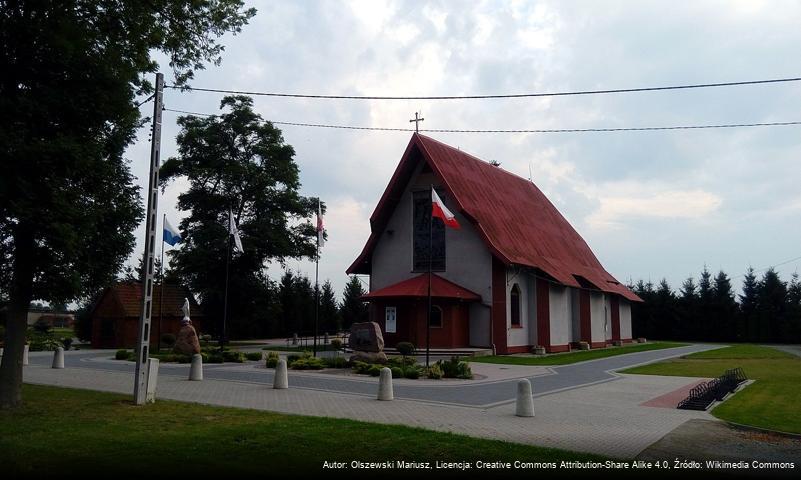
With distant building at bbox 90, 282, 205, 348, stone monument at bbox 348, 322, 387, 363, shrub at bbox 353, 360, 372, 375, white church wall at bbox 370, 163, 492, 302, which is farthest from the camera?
distant building at bbox 90, 282, 205, 348

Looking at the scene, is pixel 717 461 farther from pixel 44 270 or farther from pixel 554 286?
pixel 554 286

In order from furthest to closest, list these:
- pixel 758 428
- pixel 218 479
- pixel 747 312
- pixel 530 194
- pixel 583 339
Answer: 1. pixel 747 312
2. pixel 530 194
3. pixel 583 339
4. pixel 758 428
5. pixel 218 479

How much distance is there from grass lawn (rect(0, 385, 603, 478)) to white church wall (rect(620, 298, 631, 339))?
146 ft

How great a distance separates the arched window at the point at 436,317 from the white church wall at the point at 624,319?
24.1 meters

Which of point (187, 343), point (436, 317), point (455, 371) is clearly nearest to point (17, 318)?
point (455, 371)

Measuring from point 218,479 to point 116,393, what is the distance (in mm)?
9798

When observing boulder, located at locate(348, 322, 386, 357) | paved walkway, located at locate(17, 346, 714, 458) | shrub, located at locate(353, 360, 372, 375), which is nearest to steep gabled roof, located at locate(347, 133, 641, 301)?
boulder, located at locate(348, 322, 386, 357)

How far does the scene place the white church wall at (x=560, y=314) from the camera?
119 ft

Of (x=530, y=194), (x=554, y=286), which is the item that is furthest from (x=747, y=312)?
(x=554, y=286)

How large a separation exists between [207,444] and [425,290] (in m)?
23.8

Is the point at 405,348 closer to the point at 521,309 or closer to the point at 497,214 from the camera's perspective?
the point at 521,309

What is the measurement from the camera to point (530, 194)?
47.8 m

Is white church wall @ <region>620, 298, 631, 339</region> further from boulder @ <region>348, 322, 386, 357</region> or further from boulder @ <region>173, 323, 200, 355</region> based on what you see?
boulder @ <region>173, 323, 200, 355</region>

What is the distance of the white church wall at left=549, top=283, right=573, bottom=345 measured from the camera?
36.3 metres
